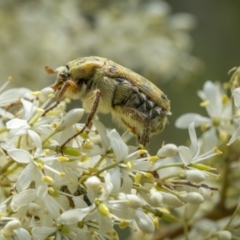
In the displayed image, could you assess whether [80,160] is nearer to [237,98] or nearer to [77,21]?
[237,98]

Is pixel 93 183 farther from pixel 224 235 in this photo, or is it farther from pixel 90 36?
pixel 90 36

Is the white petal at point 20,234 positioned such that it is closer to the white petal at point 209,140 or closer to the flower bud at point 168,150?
the flower bud at point 168,150

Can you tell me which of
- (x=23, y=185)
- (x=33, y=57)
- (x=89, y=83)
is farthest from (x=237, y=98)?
(x=33, y=57)

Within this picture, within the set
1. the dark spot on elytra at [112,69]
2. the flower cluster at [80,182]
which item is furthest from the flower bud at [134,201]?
the dark spot on elytra at [112,69]

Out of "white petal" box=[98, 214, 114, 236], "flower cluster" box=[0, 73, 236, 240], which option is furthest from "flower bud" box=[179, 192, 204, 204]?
"white petal" box=[98, 214, 114, 236]

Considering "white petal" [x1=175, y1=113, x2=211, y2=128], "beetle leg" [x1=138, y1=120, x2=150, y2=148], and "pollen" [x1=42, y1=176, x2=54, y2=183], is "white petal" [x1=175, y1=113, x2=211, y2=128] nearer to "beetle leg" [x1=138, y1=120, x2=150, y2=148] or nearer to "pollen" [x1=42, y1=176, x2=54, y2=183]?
"beetle leg" [x1=138, y1=120, x2=150, y2=148]

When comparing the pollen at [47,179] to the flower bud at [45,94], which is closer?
the pollen at [47,179]

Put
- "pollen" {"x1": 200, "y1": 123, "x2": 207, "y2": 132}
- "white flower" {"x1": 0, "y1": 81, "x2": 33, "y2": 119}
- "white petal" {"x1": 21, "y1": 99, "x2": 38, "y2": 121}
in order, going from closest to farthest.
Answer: "white petal" {"x1": 21, "y1": 99, "x2": 38, "y2": 121} → "white flower" {"x1": 0, "y1": 81, "x2": 33, "y2": 119} → "pollen" {"x1": 200, "y1": 123, "x2": 207, "y2": 132}

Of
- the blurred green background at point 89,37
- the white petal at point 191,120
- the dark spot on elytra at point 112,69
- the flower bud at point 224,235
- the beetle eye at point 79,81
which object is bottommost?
the flower bud at point 224,235
